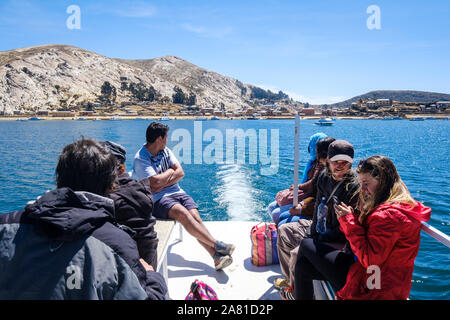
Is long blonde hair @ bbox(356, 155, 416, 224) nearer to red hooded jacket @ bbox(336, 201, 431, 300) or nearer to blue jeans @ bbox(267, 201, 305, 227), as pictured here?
red hooded jacket @ bbox(336, 201, 431, 300)

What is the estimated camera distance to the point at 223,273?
3.48 metres

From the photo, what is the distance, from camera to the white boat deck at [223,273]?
311 centimetres

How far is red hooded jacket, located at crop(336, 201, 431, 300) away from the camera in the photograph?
5.67ft

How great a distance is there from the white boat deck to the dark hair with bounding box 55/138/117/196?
82.2 inches

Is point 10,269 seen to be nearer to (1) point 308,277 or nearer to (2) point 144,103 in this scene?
(1) point 308,277

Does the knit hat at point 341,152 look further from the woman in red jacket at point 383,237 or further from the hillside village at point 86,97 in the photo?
the hillside village at point 86,97

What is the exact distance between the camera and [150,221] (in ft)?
7.28

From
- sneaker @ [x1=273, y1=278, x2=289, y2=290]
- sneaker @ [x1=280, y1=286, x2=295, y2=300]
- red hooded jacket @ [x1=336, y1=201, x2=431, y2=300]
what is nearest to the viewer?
red hooded jacket @ [x1=336, y1=201, x2=431, y2=300]

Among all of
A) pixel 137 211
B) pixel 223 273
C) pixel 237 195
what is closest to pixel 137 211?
pixel 137 211

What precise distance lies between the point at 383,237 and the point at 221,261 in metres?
2.09

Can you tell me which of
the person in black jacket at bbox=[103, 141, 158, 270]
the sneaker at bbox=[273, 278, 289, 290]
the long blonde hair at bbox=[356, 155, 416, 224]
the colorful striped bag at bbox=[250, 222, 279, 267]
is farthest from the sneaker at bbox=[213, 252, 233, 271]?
the long blonde hair at bbox=[356, 155, 416, 224]

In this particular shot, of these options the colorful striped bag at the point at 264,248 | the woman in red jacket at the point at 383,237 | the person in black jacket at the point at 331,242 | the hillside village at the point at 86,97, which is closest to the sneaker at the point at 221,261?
the colorful striped bag at the point at 264,248

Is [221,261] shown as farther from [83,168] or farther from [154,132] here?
[83,168]

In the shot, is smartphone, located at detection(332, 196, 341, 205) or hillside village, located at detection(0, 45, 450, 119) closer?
smartphone, located at detection(332, 196, 341, 205)
